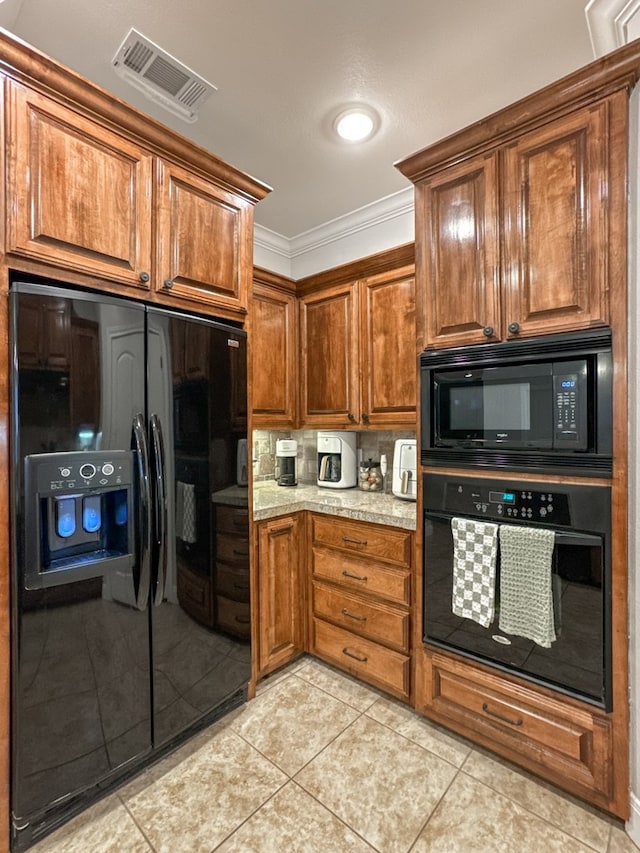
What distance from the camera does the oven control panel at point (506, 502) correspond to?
1494mm

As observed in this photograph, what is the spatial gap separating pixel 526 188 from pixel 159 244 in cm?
144

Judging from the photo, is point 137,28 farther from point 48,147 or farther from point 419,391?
point 419,391

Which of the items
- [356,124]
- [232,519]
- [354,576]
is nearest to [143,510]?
[232,519]

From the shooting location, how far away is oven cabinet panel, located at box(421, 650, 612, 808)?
4.66ft

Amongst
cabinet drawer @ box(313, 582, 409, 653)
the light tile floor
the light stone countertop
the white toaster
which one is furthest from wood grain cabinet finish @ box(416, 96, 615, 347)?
the light tile floor

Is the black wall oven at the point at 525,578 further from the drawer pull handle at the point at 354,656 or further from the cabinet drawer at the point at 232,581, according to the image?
the cabinet drawer at the point at 232,581

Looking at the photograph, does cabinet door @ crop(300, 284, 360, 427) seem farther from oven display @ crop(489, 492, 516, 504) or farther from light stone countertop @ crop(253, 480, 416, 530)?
oven display @ crop(489, 492, 516, 504)

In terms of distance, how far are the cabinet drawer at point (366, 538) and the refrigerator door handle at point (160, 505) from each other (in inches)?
36.6

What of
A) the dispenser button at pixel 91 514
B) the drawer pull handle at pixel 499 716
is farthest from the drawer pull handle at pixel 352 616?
the dispenser button at pixel 91 514

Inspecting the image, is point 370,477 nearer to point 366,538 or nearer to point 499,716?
point 366,538

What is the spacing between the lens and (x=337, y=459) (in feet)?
9.21

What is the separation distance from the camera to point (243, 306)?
1.97m

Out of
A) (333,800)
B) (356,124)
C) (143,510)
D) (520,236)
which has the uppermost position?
(356,124)

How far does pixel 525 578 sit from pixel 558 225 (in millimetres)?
1308
